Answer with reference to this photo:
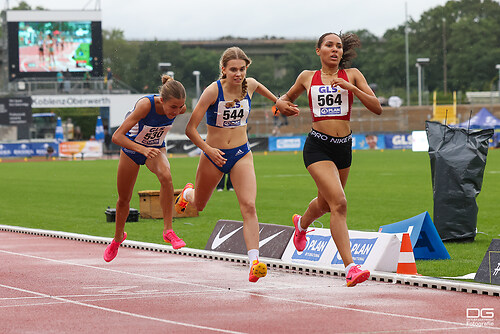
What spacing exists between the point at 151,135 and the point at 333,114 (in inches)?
87.9

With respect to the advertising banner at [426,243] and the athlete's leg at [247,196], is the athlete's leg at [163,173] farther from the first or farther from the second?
the advertising banner at [426,243]

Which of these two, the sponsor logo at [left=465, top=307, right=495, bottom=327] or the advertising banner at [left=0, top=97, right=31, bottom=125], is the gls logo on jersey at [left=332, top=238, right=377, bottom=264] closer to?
the sponsor logo at [left=465, top=307, right=495, bottom=327]

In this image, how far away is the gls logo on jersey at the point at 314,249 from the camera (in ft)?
36.9

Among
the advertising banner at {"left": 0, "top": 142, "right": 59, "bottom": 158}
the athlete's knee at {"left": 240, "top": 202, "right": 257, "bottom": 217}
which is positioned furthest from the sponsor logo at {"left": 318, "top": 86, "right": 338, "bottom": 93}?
the advertising banner at {"left": 0, "top": 142, "right": 59, "bottom": 158}

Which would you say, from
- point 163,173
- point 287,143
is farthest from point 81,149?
point 163,173

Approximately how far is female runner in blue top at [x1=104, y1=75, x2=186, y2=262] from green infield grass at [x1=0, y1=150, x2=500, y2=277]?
3.12 metres

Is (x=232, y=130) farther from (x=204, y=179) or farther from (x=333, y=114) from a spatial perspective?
(x=333, y=114)

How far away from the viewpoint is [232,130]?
9242mm

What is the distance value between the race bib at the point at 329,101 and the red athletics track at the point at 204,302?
5.92 feet

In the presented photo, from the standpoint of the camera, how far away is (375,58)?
10088cm

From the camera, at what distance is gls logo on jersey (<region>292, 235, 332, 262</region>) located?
443 inches

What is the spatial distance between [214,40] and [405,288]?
369 ft

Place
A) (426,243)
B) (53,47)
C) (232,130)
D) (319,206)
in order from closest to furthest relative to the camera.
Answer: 1. (232,130)
2. (319,206)
3. (426,243)
4. (53,47)

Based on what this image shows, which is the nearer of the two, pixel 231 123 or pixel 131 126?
pixel 231 123
